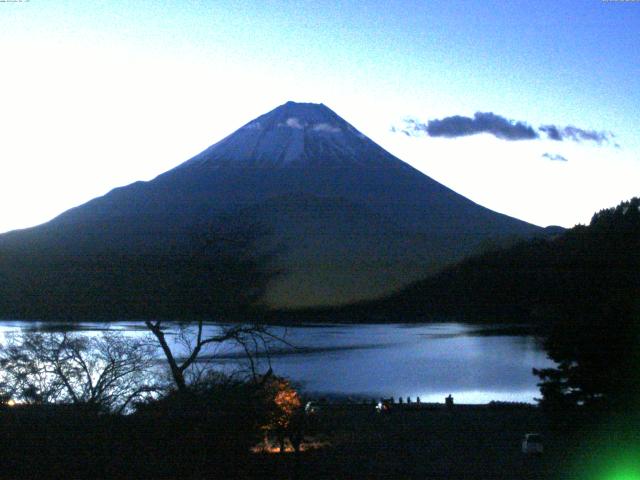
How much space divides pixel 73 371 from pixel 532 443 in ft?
10.4

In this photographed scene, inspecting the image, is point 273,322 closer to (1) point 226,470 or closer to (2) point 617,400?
(1) point 226,470

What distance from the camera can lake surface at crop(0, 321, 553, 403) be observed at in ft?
18.3

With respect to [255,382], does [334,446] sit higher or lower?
lower

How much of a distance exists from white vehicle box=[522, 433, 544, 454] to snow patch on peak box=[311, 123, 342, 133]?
53.8 ft

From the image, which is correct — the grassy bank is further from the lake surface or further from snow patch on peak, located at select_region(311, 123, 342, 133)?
snow patch on peak, located at select_region(311, 123, 342, 133)

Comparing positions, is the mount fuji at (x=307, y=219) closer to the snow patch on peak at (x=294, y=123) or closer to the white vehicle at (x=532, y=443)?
the white vehicle at (x=532, y=443)

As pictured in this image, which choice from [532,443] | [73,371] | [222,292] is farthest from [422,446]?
[73,371]

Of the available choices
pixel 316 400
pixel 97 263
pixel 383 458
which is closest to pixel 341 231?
pixel 316 400

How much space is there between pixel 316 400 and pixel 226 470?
1546mm

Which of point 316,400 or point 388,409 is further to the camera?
point 388,409

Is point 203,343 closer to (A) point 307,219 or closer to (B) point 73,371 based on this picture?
(B) point 73,371

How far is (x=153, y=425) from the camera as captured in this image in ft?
12.9

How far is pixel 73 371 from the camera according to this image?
4348mm

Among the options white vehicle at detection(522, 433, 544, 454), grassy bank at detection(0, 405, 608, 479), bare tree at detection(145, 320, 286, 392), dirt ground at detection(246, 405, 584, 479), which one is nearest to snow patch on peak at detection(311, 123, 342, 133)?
dirt ground at detection(246, 405, 584, 479)
